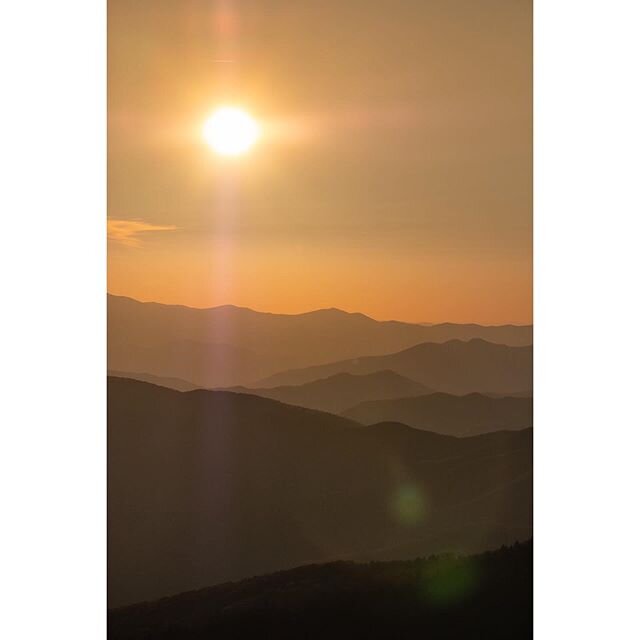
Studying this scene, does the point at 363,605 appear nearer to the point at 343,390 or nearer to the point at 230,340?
the point at 343,390

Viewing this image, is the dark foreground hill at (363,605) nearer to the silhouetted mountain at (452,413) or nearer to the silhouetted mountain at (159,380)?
the silhouetted mountain at (452,413)

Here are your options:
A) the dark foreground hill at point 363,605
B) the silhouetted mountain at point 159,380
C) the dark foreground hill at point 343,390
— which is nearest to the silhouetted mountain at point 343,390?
the dark foreground hill at point 343,390

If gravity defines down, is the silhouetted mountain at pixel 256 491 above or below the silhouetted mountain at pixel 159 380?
below

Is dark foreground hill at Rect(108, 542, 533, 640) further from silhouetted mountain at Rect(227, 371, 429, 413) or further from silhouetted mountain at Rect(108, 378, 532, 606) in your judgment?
silhouetted mountain at Rect(227, 371, 429, 413)
